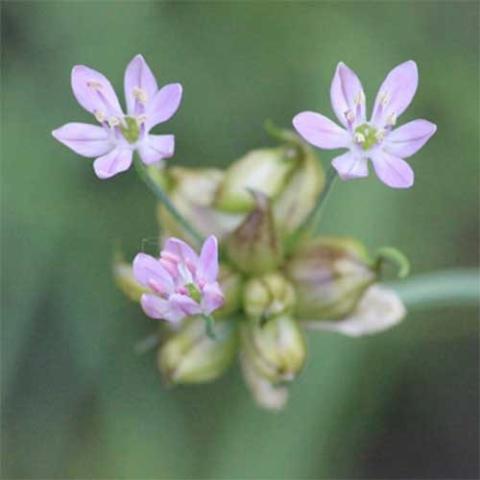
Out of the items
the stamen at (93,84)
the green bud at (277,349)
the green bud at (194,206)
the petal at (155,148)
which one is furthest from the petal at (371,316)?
the stamen at (93,84)

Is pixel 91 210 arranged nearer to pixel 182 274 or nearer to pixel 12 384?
pixel 12 384

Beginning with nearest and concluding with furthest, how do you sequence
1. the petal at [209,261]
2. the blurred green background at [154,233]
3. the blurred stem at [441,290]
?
the petal at [209,261] < the blurred stem at [441,290] < the blurred green background at [154,233]

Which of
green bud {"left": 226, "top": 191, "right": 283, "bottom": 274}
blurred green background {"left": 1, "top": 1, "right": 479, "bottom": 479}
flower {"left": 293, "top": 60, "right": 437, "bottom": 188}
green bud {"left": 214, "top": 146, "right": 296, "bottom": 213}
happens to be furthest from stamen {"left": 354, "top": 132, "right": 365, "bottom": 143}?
blurred green background {"left": 1, "top": 1, "right": 479, "bottom": 479}

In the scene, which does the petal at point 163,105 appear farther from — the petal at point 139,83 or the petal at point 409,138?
the petal at point 409,138

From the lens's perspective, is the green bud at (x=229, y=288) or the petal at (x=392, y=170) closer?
the petal at (x=392, y=170)

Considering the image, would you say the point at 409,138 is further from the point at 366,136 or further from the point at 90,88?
the point at 90,88

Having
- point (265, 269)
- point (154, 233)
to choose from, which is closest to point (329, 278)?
point (265, 269)

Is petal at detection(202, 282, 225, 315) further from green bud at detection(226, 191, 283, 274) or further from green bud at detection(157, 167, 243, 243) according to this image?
green bud at detection(157, 167, 243, 243)
